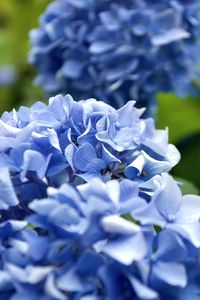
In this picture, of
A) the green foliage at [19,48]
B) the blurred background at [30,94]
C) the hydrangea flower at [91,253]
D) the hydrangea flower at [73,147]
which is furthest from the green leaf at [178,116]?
the hydrangea flower at [91,253]

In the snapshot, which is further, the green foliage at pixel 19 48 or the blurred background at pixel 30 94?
the green foliage at pixel 19 48

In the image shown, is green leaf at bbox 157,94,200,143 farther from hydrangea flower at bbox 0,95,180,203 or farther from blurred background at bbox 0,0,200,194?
hydrangea flower at bbox 0,95,180,203

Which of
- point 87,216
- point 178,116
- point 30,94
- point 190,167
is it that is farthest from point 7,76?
point 87,216

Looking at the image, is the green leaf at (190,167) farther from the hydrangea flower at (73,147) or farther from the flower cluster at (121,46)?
the hydrangea flower at (73,147)

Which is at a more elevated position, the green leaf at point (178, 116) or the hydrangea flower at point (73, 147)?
the hydrangea flower at point (73, 147)

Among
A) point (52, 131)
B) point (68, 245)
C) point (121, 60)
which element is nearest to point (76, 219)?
point (68, 245)

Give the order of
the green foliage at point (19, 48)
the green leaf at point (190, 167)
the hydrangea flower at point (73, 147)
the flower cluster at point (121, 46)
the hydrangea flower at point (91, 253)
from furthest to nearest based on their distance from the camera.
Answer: the green foliage at point (19, 48)
the green leaf at point (190, 167)
the flower cluster at point (121, 46)
the hydrangea flower at point (73, 147)
the hydrangea flower at point (91, 253)

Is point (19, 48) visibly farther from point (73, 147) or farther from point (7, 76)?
point (73, 147)
